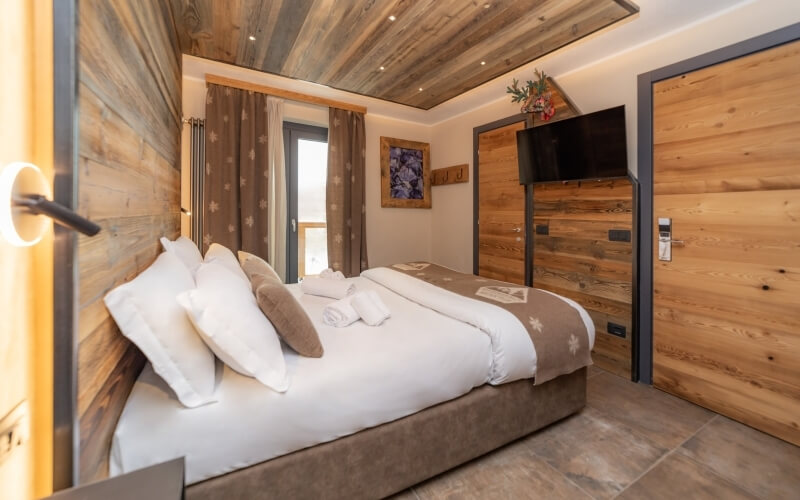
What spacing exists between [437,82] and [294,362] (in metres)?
3.23

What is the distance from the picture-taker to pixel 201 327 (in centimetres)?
110

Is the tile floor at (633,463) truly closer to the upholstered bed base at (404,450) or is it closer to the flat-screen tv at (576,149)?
the upholstered bed base at (404,450)

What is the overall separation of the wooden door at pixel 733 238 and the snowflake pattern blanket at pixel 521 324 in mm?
974

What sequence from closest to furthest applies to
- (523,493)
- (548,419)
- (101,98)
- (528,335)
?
1. (101,98)
2. (523,493)
3. (528,335)
4. (548,419)

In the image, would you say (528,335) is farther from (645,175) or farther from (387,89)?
(387,89)

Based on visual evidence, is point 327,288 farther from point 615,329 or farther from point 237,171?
point 615,329

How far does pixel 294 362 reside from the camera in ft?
4.50

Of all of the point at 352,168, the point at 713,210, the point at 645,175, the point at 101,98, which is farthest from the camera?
the point at 352,168

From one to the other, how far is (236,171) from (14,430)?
3256 millimetres

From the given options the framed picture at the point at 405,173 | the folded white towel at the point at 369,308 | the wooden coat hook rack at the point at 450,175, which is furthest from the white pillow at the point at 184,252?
the wooden coat hook rack at the point at 450,175

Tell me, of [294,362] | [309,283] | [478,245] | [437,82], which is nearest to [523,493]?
[294,362]

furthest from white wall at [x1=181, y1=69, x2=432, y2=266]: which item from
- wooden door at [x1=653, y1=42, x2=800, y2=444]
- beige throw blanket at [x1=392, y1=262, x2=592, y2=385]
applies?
wooden door at [x1=653, y1=42, x2=800, y2=444]

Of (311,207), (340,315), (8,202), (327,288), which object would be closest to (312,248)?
(311,207)

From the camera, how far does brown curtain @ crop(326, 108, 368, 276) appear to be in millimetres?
4055
